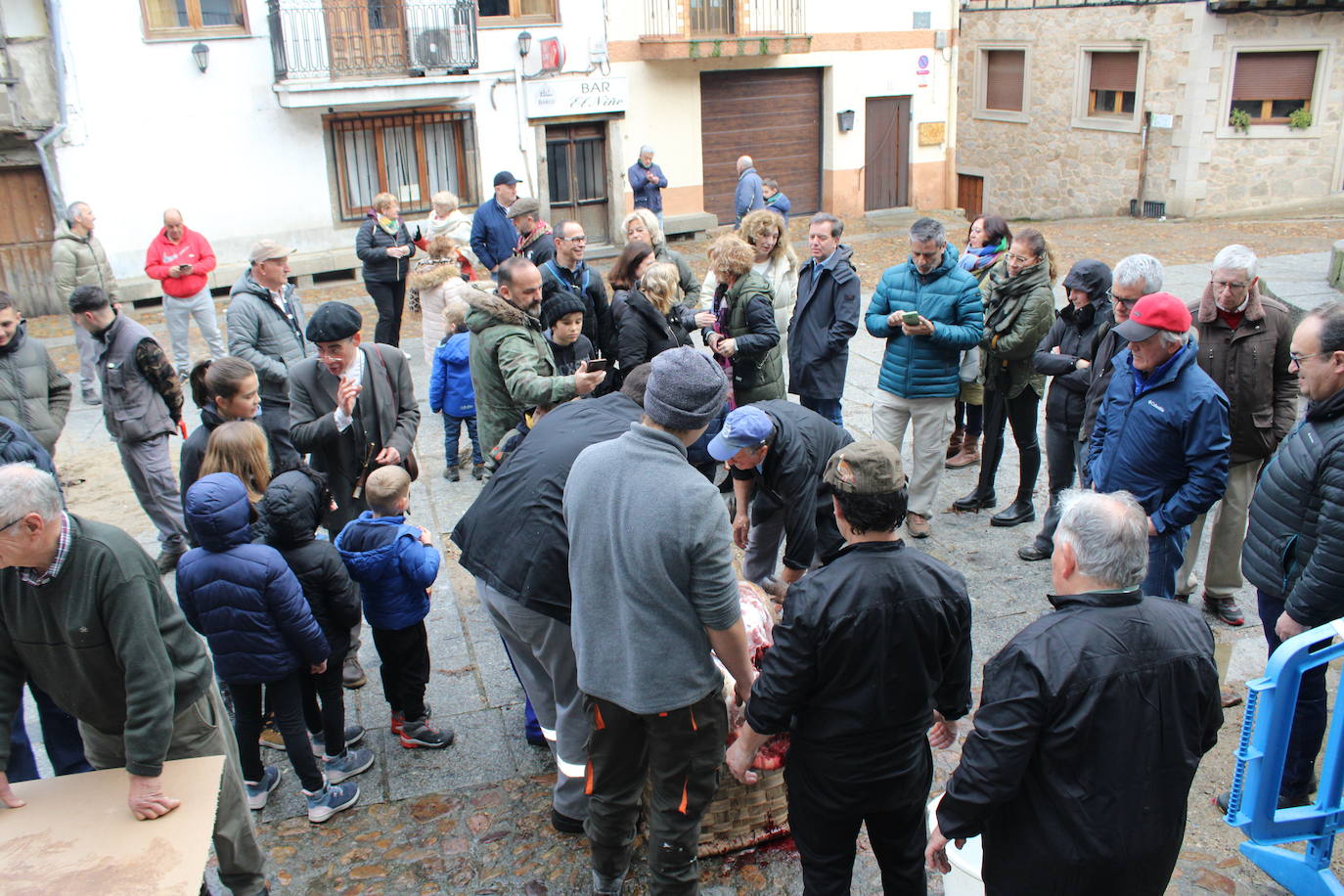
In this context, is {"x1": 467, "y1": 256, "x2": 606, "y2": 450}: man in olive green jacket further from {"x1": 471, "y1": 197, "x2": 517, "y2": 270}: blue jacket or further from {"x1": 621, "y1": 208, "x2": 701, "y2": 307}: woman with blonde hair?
{"x1": 471, "y1": 197, "x2": 517, "y2": 270}: blue jacket

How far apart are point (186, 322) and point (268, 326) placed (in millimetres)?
4377

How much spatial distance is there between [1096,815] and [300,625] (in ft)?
8.96

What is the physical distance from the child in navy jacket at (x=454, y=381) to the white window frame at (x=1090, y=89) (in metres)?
18.1

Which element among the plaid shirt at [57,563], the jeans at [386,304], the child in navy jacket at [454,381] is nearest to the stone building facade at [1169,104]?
the jeans at [386,304]

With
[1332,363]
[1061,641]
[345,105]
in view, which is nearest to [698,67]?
[345,105]

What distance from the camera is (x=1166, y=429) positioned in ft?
14.9

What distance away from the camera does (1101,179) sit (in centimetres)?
2173

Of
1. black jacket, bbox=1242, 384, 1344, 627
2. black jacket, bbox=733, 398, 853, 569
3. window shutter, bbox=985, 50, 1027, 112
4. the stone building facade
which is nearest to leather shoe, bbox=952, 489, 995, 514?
black jacket, bbox=733, 398, 853, 569

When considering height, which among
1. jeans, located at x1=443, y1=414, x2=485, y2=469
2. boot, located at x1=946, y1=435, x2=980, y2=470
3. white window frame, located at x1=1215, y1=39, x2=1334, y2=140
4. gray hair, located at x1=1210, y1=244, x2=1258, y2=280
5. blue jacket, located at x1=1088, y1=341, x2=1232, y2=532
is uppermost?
white window frame, located at x1=1215, y1=39, x2=1334, y2=140

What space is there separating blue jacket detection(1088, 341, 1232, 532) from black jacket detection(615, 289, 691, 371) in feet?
8.50

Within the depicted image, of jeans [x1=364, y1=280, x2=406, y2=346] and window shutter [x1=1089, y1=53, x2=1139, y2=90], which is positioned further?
window shutter [x1=1089, y1=53, x2=1139, y2=90]

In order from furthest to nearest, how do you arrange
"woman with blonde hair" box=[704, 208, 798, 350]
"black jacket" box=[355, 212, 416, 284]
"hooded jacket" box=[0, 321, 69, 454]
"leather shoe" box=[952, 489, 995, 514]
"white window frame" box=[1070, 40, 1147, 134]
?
"white window frame" box=[1070, 40, 1147, 134] → "black jacket" box=[355, 212, 416, 284] → "woman with blonde hair" box=[704, 208, 798, 350] → "leather shoe" box=[952, 489, 995, 514] → "hooded jacket" box=[0, 321, 69, 454]

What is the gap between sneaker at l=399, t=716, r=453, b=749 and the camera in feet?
15.0

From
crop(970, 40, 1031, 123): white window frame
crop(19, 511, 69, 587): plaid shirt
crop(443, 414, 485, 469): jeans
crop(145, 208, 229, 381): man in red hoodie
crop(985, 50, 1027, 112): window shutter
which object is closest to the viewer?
crop(19, 511, 69, 587): plaid shirt
